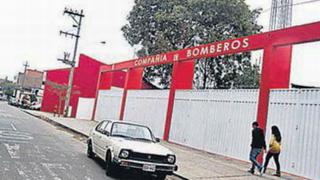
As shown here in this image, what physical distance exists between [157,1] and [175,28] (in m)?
4.17

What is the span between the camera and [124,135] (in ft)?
35.7

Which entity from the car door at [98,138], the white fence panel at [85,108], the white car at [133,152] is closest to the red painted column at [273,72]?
the white car at [133,152]

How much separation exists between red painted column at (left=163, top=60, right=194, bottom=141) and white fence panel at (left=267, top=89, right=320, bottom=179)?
8.16 m

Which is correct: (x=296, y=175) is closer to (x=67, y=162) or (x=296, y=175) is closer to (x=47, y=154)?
(x=67, y=162)

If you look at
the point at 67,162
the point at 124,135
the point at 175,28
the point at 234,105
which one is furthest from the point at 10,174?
the point at 175,28

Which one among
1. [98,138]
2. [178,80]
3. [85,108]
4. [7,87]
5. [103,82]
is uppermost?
[7,87]

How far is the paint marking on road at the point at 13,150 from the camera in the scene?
36.8ft

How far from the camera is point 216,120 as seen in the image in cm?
1750

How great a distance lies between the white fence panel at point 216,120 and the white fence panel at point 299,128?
1576 millimetres

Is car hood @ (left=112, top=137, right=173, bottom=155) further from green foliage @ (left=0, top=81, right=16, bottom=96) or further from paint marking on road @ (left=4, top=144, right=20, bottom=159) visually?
green foliage @ (left=0, top=81, right=16, bottom=96)

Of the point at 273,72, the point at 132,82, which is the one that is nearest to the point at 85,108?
the point at 132,82

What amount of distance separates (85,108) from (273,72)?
26.5m

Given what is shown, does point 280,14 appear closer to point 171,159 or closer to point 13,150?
point 171,159

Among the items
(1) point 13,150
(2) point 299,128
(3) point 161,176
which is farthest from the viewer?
(2) point 299,128
